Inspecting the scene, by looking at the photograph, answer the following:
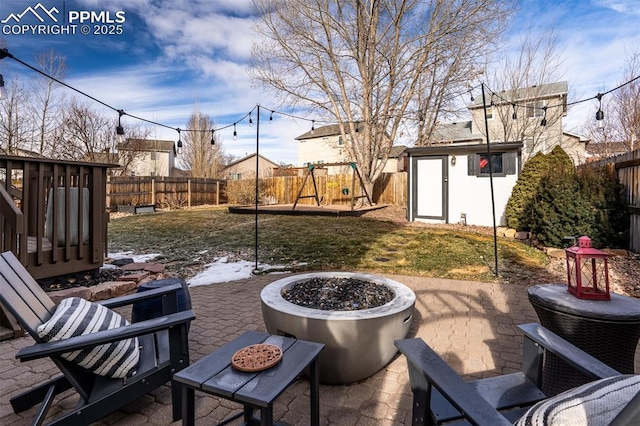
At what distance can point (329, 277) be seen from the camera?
9.85ft

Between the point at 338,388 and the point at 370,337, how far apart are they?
409 millimetres

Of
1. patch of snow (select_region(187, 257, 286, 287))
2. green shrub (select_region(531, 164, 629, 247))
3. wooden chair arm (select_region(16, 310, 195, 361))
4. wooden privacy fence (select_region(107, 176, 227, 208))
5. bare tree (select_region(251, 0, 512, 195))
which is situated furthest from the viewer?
wooden privacy fence (select_region(107, 176, 227, 208))

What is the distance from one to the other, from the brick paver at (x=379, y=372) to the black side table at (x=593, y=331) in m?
0.70

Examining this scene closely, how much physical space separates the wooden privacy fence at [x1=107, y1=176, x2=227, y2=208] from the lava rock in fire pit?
50.1ft

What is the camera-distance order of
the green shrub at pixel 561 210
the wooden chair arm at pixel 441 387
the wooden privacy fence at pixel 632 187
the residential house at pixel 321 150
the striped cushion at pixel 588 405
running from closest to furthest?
the striped cushion at pixel 588 405 < the wooden chair arm at pixel 441 387 < the wooden privacy fence at pixel 632 187 < the green shrub at pixel 561 210 < the residential house at pixel 321 150

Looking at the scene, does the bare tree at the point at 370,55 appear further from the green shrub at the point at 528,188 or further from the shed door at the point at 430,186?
the green shrub at the point at 528,188

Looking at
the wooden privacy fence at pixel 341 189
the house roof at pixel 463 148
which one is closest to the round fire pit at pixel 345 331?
the house roof at pixel 463 148

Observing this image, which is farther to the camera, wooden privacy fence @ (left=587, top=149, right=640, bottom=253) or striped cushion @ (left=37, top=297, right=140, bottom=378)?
wooden privacy fence @ (left=587, top=149, right=640, bottom=253)

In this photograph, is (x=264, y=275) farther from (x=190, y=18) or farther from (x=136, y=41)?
(x=136, y=41)

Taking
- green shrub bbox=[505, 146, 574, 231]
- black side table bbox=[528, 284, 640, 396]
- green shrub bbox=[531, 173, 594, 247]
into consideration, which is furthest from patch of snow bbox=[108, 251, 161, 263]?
green shrub bbox=[505, 146, 574, 231]

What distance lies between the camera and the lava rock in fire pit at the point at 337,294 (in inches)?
93.7

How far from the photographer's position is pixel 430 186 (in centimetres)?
1042

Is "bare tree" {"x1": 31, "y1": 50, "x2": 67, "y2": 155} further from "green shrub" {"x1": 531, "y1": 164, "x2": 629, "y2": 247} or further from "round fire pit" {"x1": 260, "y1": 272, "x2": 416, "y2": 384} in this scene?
"green shrub" {"x1": 531, "y1": 164, "x2": 629, "y2": 247}

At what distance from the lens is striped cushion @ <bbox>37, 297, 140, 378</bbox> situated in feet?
5.28
